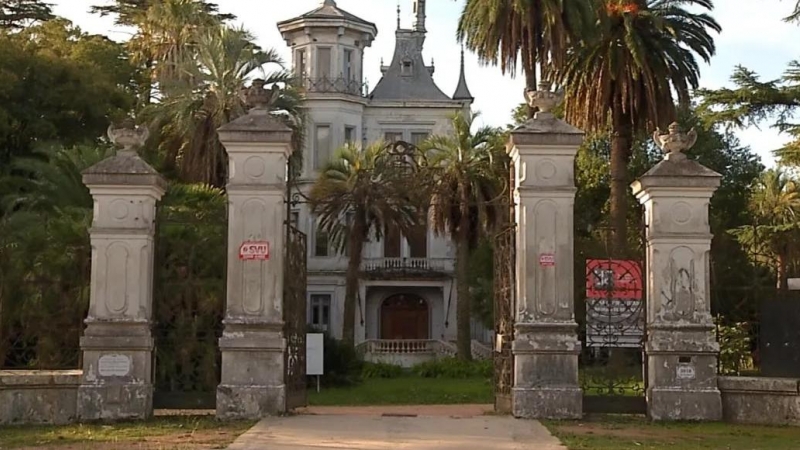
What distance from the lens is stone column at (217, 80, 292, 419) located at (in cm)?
1481

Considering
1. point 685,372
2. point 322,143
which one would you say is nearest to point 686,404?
point 685,372

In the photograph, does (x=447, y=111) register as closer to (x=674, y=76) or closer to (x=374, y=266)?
(x=374, y=266)

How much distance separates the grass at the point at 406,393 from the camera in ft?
72.3

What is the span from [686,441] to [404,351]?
88.4 ft

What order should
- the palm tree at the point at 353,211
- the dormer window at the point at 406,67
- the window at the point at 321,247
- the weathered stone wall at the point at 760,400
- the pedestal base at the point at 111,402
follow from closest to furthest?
the pedestal base at the point at 111,402 → the weathered stone wall at the point at 760,400 → the palm tree at the point at 353,211 → the window at the point at 321,247 → the dormer window at the point at 406,67

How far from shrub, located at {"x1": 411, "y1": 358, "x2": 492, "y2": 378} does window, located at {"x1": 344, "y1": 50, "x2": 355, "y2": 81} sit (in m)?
15.0

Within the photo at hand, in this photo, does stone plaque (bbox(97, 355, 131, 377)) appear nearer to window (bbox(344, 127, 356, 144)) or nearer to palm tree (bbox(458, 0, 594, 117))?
palm tree (bbox(458, 0, 594, 117))

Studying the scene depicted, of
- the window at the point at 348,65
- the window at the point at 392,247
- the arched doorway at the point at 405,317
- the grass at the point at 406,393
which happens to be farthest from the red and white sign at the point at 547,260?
the arched doorway at the point at 405,317

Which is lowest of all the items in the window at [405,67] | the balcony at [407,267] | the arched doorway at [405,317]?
the arched doorway at [405,317]

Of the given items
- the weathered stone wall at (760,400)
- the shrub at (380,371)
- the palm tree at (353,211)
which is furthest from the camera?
the shrub at (380,371)

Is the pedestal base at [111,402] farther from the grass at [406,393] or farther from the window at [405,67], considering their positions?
the window at [405,67]

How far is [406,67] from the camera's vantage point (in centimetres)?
4850

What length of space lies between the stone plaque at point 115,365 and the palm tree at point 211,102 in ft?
47.4

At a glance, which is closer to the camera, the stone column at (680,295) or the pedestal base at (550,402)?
the pedestal base at (550,402)
